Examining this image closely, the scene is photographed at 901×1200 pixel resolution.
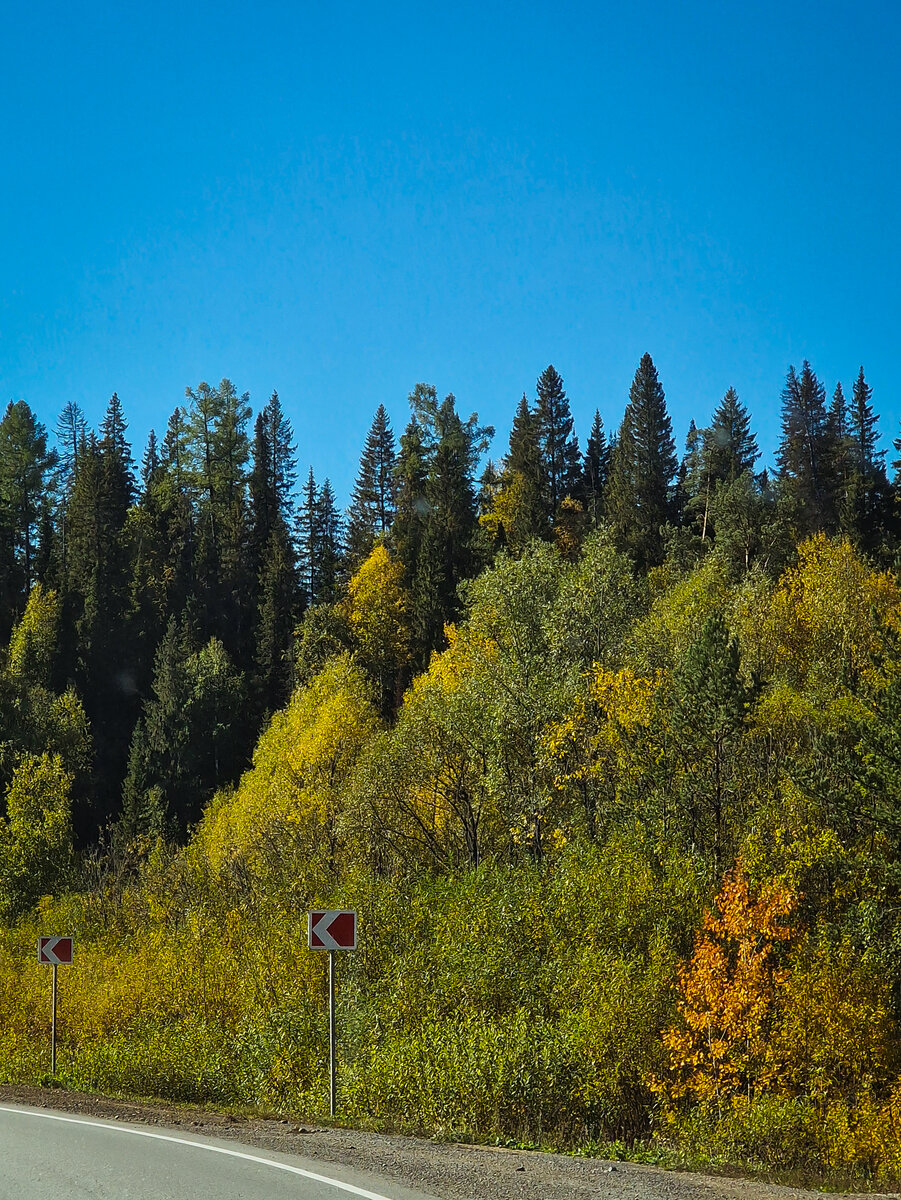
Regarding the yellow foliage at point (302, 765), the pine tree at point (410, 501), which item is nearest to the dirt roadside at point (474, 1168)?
the yellow foliage at point (302, 765)

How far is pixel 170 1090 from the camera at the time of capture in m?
22.1

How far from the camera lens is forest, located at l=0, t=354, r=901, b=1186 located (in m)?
22.9

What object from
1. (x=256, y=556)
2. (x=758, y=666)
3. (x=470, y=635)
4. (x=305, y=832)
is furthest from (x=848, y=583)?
(x=256, y=556)

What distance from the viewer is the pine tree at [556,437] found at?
97562 millimetres

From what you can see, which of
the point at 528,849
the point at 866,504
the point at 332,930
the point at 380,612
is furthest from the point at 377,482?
the point at 332,930

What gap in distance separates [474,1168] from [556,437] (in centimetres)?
9083

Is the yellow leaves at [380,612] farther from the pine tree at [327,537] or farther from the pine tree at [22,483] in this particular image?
the pine tree at [22,483]

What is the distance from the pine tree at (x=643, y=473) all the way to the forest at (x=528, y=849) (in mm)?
691

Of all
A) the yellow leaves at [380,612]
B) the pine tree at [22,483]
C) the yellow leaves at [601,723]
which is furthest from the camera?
the pine tree at [22,483]

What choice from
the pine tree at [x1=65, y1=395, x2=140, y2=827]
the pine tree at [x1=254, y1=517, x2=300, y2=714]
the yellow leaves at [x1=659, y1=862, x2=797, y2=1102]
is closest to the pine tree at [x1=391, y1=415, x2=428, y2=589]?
the pine tree at [x1=254, y1=517, x2=300, y2=714]

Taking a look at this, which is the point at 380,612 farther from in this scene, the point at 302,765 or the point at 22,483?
the point at 22,483

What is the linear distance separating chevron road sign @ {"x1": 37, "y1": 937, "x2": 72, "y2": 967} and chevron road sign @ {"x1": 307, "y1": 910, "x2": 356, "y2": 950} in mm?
9366

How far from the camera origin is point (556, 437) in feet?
323

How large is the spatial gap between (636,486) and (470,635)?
38.4m
